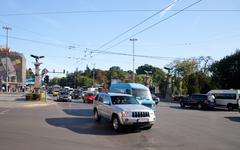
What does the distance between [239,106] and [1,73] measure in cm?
9580

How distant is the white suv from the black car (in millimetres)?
22964

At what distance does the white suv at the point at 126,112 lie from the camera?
1488 cm

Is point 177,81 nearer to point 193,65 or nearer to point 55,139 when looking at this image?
point 193,65

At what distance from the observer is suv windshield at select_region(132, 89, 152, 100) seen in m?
24.1

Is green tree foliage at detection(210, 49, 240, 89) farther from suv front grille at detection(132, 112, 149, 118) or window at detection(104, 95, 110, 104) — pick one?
suv front grille at detection(132, 112, 149, 118)

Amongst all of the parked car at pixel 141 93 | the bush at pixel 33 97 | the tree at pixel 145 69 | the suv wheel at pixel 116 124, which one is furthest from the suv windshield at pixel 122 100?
the tree at pixel 145 69

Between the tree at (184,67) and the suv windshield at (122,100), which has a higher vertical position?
the tree at (184,67)

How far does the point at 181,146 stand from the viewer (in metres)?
11.5

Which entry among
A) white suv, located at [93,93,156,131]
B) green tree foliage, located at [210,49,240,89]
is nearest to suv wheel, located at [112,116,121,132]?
white suv, located at [93,93,156,131]

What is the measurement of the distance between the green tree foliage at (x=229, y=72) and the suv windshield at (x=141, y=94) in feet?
110

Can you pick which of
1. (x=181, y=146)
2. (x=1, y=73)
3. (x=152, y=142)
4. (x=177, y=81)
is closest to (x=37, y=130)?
(x=152, y=142)

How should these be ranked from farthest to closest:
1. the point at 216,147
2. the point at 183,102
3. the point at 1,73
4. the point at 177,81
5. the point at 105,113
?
the point at 1,73, the point at 177,81, the point at 183,102, the point at 105,113, the point at 216,147

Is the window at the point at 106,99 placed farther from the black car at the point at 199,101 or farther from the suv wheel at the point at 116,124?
the black car at the point at 199,101

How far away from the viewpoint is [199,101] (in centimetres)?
3900
